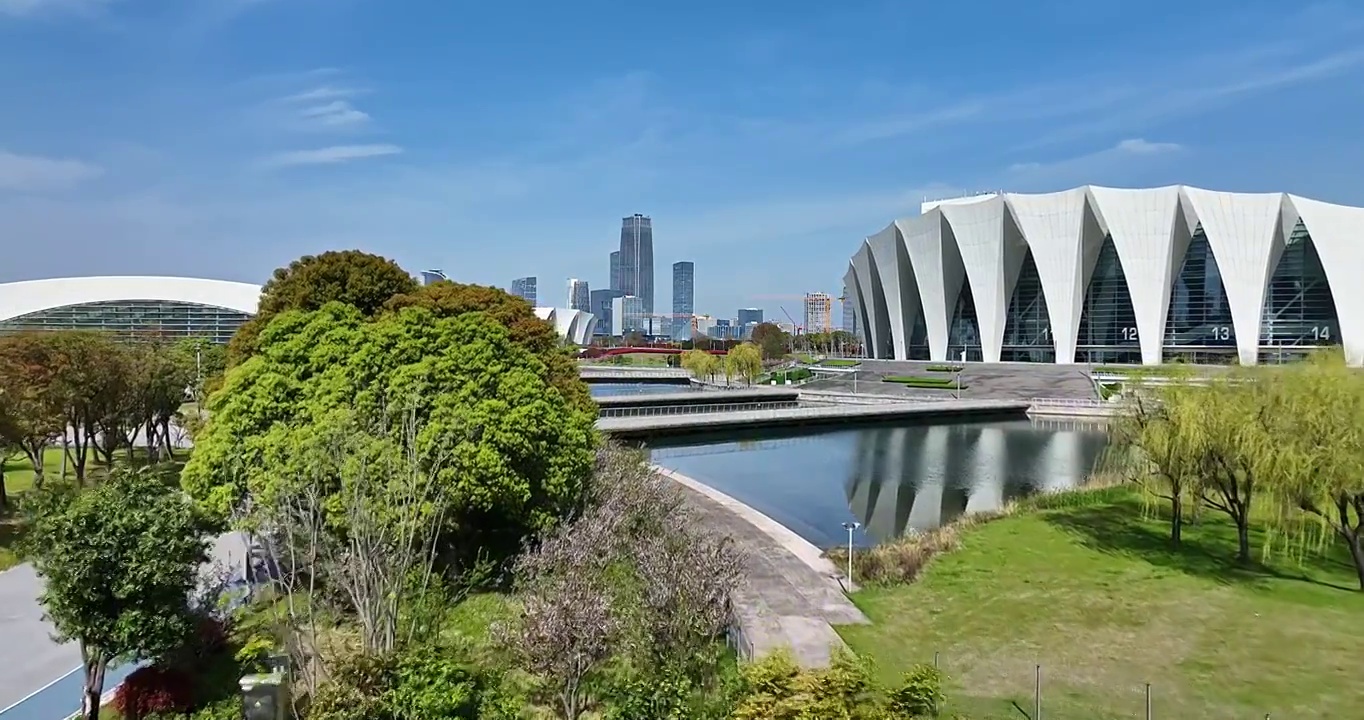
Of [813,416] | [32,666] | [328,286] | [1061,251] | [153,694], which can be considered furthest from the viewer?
[1061,251]

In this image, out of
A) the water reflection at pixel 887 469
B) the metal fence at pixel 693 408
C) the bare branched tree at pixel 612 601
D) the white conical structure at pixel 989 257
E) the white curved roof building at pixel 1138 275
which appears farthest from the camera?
the white conical structure at pixel 989 257

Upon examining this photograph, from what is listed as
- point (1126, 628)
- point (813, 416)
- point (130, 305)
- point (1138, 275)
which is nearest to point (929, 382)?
point (1138, 275)

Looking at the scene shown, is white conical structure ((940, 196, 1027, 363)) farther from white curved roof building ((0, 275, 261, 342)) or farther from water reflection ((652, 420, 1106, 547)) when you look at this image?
white curved roof building ((0, 275, 261, 342))

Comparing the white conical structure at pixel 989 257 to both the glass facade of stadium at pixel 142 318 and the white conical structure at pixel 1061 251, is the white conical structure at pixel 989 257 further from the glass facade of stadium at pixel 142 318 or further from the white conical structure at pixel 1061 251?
the glass facade of stadium at pixel 142 318

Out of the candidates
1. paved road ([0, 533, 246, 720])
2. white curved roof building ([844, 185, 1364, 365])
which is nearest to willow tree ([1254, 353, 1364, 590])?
paved road ([0, 533, 246, 720])

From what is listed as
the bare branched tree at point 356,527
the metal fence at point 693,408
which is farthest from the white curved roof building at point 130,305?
the bare branched tree at point 356,527

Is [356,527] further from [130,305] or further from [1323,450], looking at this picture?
[130,305]

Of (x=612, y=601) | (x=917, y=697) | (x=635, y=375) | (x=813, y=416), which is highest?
(x=917, y=697)
